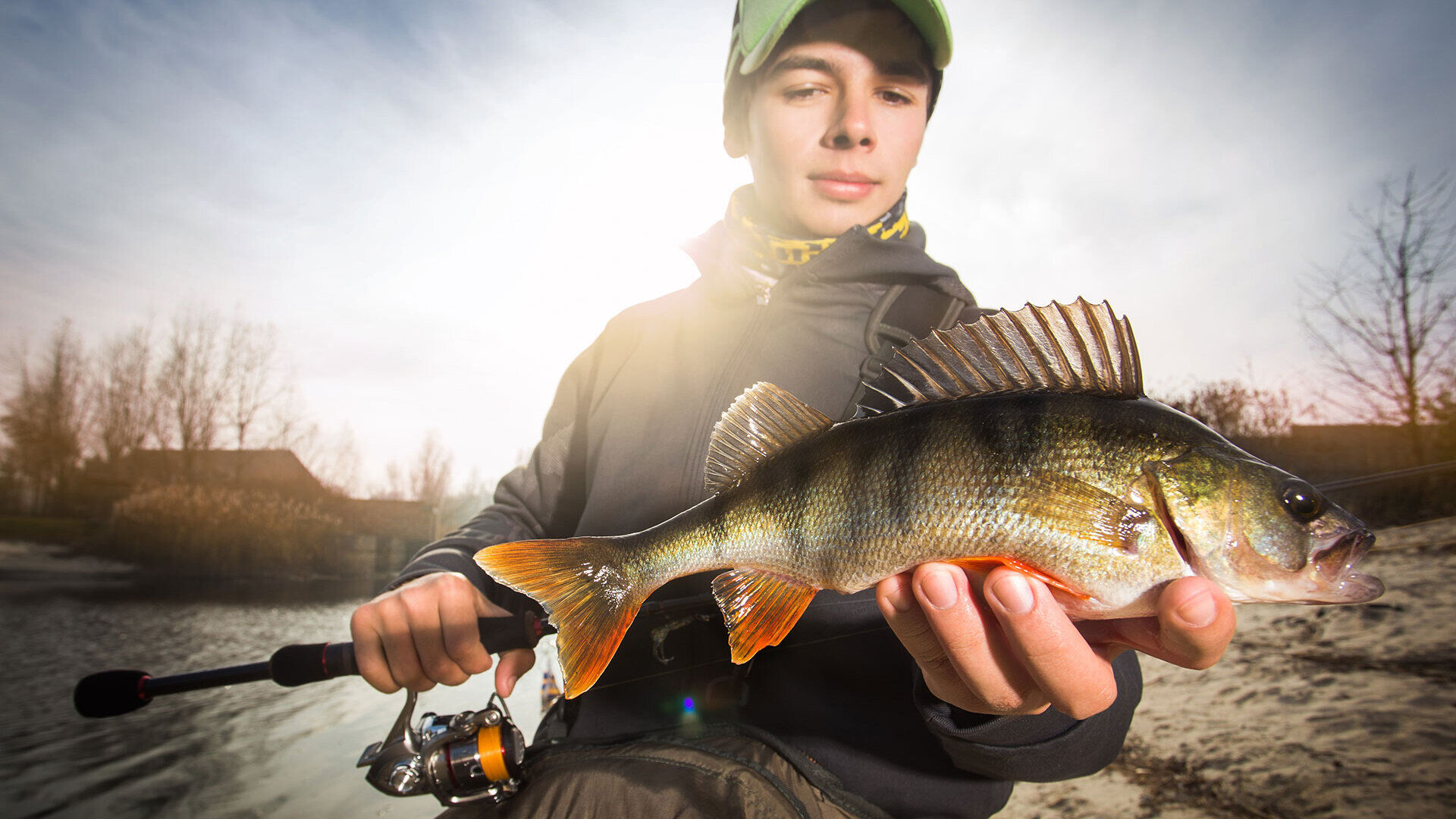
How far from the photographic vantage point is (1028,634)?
3.45ft

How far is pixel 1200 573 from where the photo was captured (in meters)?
1.06

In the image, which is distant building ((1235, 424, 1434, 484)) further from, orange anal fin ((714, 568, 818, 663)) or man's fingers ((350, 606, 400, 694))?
man's fingers ((350, 606, 400, 694))

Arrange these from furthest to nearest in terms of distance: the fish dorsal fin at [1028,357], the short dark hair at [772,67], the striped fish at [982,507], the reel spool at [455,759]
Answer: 1. the short dark hair at [772,67]
2. the reel spool at [455,759]
3. the fish dorsal fin at [1028,357]
4. the striped fish at [982,507]

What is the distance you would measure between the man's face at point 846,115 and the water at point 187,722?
6.07 meters

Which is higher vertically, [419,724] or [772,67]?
[772,67]

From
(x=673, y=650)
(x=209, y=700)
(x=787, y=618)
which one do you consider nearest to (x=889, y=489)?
(x=787, y=618)

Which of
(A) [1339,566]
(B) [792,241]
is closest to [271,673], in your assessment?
(B) [792,241]

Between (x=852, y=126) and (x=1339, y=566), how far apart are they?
201 cm

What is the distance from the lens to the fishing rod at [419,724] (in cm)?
188

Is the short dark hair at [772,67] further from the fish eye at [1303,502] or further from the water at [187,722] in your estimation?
the water at [187,722]

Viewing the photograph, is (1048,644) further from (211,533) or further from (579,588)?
(211,533)

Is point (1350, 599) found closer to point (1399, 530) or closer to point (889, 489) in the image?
point (889, 489)

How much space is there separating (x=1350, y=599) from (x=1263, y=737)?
419cm

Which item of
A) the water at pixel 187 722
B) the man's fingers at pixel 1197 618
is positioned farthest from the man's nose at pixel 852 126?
the water at pixel 187 722
